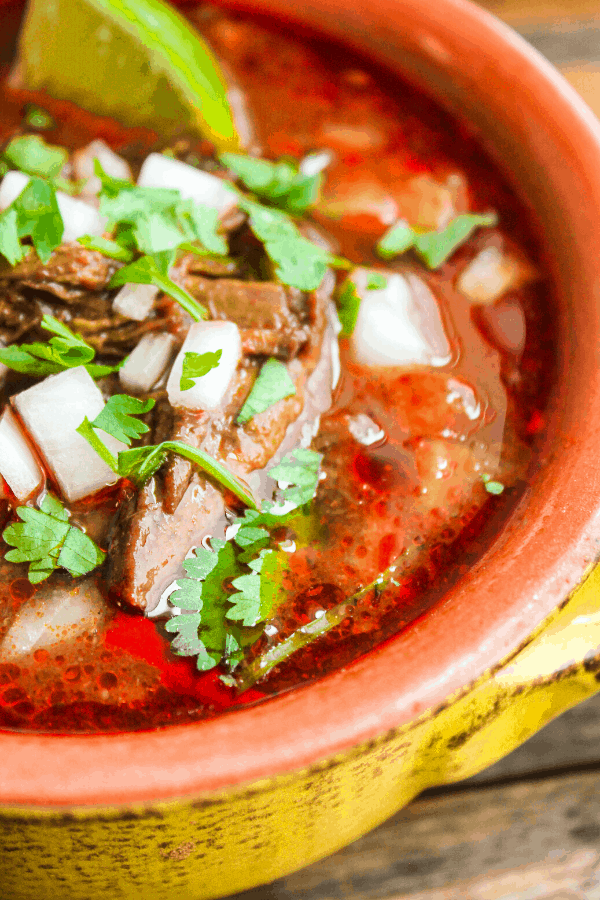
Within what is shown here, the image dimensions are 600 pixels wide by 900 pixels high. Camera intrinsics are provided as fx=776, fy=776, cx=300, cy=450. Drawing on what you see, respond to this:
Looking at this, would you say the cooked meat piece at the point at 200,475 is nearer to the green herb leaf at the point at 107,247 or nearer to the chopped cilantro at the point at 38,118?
the green herb leaf at the point at 107,247

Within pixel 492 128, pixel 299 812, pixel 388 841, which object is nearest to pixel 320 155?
pixel 492 128

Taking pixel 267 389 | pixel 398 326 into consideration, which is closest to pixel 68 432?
pixel 267 389

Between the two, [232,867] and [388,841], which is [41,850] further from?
[388,841]

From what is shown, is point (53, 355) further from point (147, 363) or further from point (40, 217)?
point (40, 217)

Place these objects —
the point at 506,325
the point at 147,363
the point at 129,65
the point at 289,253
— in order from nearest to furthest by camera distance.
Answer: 1. the point at 147,363
2. the point at 289,253
3. the point at 506,325
4. the point at 129,65

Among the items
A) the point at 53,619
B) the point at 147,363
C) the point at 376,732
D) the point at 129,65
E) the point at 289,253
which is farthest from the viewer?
the point at 129,65
